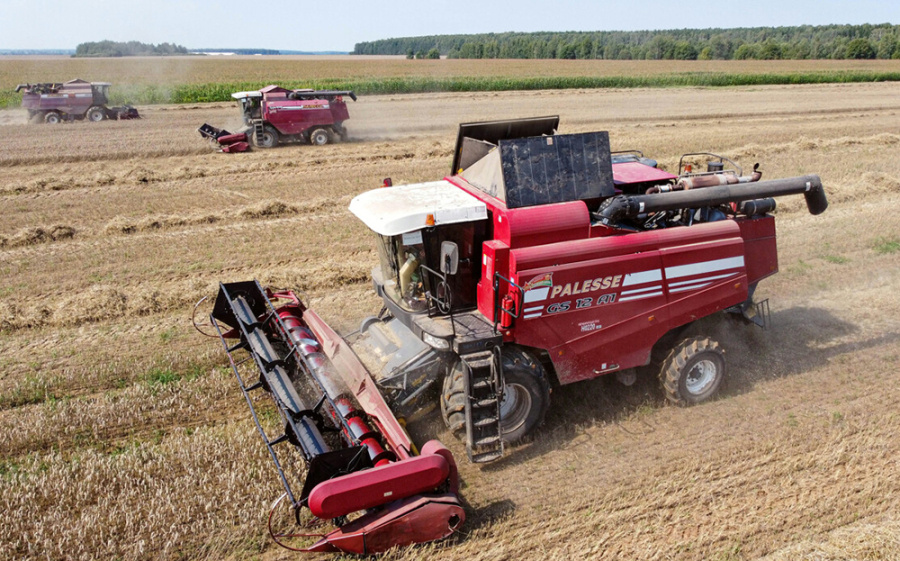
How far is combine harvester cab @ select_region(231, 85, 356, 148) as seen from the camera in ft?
67.9

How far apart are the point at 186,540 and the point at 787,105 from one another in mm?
30934

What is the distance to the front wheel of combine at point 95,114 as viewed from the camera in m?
27.4

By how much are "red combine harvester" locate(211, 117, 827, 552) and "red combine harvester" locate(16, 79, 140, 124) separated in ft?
81.4

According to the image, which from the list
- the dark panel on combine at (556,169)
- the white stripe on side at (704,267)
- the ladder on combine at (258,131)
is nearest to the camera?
the dark panel on combine at (556,169)

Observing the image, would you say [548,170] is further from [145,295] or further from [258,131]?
[258,131]

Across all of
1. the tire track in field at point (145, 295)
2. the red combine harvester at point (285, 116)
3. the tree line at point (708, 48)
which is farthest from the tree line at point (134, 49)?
the tire track in field at point (145, 295)

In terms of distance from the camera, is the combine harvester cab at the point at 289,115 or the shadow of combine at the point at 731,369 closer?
the shadow of combine at the point at 731,369

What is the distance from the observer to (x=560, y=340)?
612cm

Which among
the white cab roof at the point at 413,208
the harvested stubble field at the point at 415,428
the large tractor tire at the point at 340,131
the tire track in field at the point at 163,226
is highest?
the large tractor tire at the point at 340,131

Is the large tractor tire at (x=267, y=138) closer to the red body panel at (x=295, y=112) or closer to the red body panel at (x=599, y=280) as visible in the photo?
the red body panel at (x=295, y=112)

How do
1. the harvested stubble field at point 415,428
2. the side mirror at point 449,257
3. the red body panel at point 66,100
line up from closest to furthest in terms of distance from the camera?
the harvested stubble field at point 415,428, the side mirror at point 449,257, the red body panel at point 66,100

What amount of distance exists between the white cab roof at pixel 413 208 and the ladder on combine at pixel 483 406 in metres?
1.17

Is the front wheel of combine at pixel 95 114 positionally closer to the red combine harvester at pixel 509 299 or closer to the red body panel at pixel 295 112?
the red body panel at pixel 295 112

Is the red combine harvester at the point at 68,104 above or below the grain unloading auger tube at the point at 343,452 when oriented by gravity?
above
